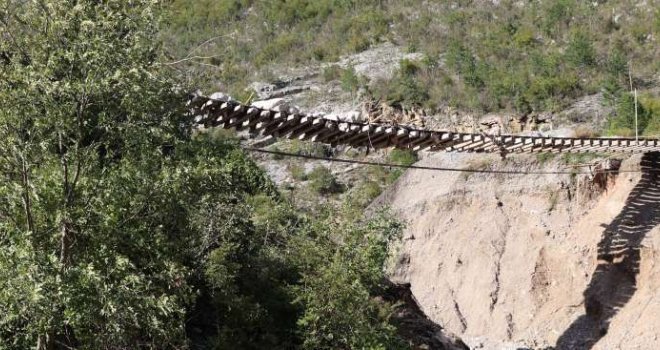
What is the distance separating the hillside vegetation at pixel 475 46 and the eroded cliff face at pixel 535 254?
5493mm

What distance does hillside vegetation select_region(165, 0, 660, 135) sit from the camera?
30.9 metres

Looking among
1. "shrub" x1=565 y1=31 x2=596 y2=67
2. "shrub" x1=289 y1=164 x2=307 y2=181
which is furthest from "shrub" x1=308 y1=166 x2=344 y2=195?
"shrub" x1=565 y1=31 x2=596 y2=67

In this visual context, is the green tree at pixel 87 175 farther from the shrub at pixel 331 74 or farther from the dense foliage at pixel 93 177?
the shrub at pixel 331 74

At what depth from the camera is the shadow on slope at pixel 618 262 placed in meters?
17.8

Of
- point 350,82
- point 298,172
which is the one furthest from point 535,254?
point 350,82

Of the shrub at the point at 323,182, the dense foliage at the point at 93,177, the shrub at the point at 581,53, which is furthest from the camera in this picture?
the shrub at the point at 581,53

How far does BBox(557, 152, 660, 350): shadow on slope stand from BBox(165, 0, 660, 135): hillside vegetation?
603cm

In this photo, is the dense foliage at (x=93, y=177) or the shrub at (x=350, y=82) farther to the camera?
the shrub at (x=350, y=82)

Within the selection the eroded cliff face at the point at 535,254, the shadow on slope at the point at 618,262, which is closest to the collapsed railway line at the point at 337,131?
the shadow on slope at the point at 618,262

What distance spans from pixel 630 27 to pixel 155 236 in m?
32.0

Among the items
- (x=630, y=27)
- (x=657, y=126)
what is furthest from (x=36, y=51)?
(x=630, y=27)

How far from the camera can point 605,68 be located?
31.6 m

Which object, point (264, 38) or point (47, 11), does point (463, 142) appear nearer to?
point (47, 11)

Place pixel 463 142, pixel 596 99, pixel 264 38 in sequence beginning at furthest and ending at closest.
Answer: pixel 264 38 < pixel 596 99 < pixel 463 142
